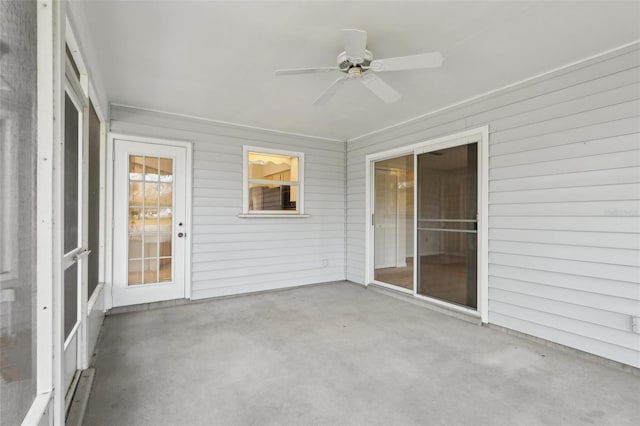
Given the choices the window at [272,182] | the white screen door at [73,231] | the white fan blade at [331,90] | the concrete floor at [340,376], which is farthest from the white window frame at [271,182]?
the white screen door at [73,231]

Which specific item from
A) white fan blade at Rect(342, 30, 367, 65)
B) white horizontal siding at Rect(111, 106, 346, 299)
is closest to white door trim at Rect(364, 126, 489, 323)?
white horizontal siding at Rect(111, 106, 346, 299)

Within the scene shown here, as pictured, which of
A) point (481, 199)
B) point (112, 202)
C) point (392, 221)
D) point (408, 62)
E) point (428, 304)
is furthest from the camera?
point (392, 221)

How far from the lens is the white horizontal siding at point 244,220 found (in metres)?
4.47

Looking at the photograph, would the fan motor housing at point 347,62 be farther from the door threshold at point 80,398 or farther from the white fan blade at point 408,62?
the door threshold at point 80,398

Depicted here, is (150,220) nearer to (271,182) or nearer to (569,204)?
(271,182)

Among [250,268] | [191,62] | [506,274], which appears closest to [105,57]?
[191,62]

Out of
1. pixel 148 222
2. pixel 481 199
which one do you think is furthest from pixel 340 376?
pixel 148 222

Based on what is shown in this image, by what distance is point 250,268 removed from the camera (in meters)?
4.91

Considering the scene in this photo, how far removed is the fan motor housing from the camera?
235 cm

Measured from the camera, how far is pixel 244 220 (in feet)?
16.0

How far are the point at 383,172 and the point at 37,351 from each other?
199 inches

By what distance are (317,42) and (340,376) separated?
105 inches

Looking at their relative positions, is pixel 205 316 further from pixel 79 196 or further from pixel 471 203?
pixel 471 203

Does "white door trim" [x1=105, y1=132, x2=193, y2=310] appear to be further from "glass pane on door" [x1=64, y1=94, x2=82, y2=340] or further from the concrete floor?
"glass pane on door" [x1=64, y1=94, x2=82, y2=340]
